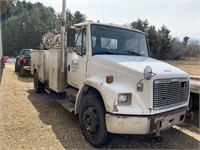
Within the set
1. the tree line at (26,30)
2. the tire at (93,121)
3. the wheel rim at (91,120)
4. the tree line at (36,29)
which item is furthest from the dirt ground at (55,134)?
the tree line at (26,30)

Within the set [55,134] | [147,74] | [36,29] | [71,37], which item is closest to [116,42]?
[71,37]

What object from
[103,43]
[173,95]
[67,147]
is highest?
[103,43]

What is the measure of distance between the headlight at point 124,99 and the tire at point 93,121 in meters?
0.41

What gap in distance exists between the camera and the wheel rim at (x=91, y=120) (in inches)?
156

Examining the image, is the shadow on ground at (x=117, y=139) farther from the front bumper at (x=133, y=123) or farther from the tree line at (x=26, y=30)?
the tree line at (x=26, y=30)

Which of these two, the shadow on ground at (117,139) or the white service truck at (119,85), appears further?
the shadow on ground at (117,139)

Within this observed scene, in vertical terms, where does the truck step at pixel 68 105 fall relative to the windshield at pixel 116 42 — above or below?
below

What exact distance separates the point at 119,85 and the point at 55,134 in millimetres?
1755

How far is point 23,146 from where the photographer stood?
394cm

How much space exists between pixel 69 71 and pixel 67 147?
2108 millimetres

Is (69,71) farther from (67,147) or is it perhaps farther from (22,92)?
(22,92)

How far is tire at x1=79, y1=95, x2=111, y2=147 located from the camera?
12.6ft

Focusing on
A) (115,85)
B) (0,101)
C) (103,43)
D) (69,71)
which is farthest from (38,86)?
(115,85)

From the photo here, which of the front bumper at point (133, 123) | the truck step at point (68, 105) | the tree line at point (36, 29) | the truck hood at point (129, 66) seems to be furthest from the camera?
the tree line at point (36, 29)
